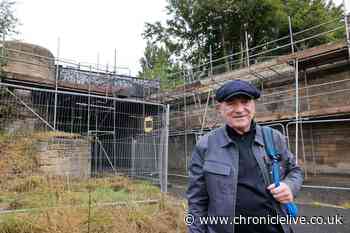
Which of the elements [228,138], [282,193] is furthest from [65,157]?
[282,193]

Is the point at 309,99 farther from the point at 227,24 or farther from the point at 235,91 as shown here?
the point at 227,24

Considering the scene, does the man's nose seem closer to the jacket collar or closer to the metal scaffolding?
the jacket collar

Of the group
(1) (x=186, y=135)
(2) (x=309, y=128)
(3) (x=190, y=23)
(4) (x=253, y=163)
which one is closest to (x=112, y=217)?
(4) (x=253, y=163)

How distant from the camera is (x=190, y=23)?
2202cm

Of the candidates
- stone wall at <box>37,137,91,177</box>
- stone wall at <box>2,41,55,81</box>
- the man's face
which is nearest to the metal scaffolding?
stone wall at <box>37,137,91,177</box>

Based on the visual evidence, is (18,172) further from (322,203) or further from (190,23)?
(190,23)

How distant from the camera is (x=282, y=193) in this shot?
1601mm

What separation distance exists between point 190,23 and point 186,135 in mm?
11109

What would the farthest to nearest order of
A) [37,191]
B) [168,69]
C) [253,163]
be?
1. [168,69]
2. [37,191]
3. [253,163]

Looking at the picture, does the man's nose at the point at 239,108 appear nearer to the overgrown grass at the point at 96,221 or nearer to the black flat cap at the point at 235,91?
the black flat cap at the point at 235,91

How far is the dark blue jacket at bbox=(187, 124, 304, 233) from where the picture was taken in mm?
1659

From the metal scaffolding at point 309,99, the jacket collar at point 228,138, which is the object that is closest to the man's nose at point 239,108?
the jacket collar at point 228,138

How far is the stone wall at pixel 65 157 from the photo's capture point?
6129mm

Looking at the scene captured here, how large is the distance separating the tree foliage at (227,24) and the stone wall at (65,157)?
16371 millimetres
